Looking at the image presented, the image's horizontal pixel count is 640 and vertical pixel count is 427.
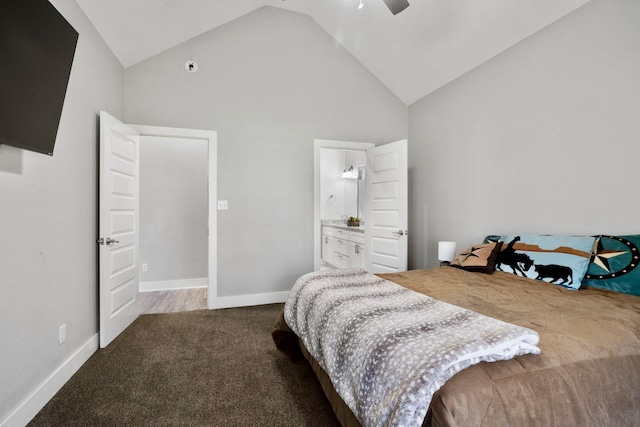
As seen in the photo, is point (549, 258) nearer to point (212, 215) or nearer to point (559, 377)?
point (559, 377)

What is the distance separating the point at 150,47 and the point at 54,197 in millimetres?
2023

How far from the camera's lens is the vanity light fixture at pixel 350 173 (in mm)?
6171

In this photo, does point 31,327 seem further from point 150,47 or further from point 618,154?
point 618,154

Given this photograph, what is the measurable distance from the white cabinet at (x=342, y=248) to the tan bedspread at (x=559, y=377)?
2936 mm

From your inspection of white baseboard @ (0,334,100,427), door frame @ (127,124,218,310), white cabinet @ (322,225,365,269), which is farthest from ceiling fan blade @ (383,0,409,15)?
white baseboard @ (0,334,100,427)

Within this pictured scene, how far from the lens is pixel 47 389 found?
179cm

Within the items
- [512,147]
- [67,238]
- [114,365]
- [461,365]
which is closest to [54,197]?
[67,238]

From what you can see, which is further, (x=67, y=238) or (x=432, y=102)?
(x=432, y=102)

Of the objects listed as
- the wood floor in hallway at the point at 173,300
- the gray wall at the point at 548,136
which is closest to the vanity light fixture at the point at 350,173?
the gray wall at the point at 548,136

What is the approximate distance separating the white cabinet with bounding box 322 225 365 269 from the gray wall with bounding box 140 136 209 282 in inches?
87.1

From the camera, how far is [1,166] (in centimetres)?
147

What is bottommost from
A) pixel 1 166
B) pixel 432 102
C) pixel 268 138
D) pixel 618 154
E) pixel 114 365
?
pixel 114 365

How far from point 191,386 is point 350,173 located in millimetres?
4919

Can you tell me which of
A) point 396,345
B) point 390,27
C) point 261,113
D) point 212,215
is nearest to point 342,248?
point 212,215
